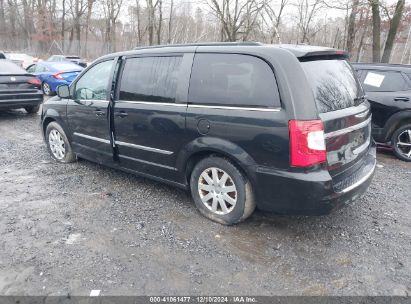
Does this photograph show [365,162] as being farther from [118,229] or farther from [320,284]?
[118,229]

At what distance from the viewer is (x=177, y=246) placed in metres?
3.20

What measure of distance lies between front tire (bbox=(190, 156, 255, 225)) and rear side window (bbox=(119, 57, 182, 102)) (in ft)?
2.83

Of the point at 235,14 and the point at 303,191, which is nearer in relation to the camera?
the point at 303,191

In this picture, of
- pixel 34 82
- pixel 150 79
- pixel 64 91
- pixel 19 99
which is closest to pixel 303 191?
pixel 150 79

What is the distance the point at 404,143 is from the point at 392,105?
2.39ft

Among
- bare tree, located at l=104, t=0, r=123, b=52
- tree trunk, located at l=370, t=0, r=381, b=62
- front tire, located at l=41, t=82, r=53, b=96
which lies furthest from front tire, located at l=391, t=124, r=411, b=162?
bare tree, located at l=104, t=0, r=123, b=52

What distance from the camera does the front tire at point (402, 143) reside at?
5.93m

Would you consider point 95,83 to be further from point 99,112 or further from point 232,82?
point 232,82

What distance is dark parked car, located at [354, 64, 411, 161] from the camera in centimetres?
588

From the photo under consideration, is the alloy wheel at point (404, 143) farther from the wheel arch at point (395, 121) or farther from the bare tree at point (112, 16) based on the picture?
the bare tree at point (112, 16)

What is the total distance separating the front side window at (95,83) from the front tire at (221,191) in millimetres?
1786

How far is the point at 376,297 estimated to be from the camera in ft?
8.45

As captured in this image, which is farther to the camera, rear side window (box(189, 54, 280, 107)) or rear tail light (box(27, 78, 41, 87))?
rear tail light (box(27, 78, 41, 87))

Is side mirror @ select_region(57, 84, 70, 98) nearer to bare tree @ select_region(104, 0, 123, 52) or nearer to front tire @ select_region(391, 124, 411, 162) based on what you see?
front tire @ select_region(391, 124, 411, 162)
